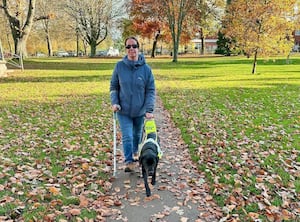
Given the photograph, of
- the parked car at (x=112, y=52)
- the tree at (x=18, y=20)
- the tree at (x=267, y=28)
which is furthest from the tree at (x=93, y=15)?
the tree at (x=267, y=28)

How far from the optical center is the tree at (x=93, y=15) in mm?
43938

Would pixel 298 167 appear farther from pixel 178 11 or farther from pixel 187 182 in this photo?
pixel 178 11

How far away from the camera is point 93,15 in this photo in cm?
4488

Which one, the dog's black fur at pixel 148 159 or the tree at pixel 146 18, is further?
the tree at pixel 146 18

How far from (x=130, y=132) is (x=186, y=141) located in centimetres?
243

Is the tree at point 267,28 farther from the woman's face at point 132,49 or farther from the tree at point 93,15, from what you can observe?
the tree at point 93,15

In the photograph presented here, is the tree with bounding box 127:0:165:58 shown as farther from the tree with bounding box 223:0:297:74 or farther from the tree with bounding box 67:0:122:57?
the tree with bounding box 223:0:297:74

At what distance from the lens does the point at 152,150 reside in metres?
4.58

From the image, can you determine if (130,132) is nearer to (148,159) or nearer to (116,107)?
(116,107)

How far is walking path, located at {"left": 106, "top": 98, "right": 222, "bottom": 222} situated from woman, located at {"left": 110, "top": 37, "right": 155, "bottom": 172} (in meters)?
0.67

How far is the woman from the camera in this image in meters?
4.90

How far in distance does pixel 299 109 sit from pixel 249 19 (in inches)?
489

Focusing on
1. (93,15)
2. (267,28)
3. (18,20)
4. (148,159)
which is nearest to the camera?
(148,159)

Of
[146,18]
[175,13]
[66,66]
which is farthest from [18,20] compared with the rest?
[146,18]
